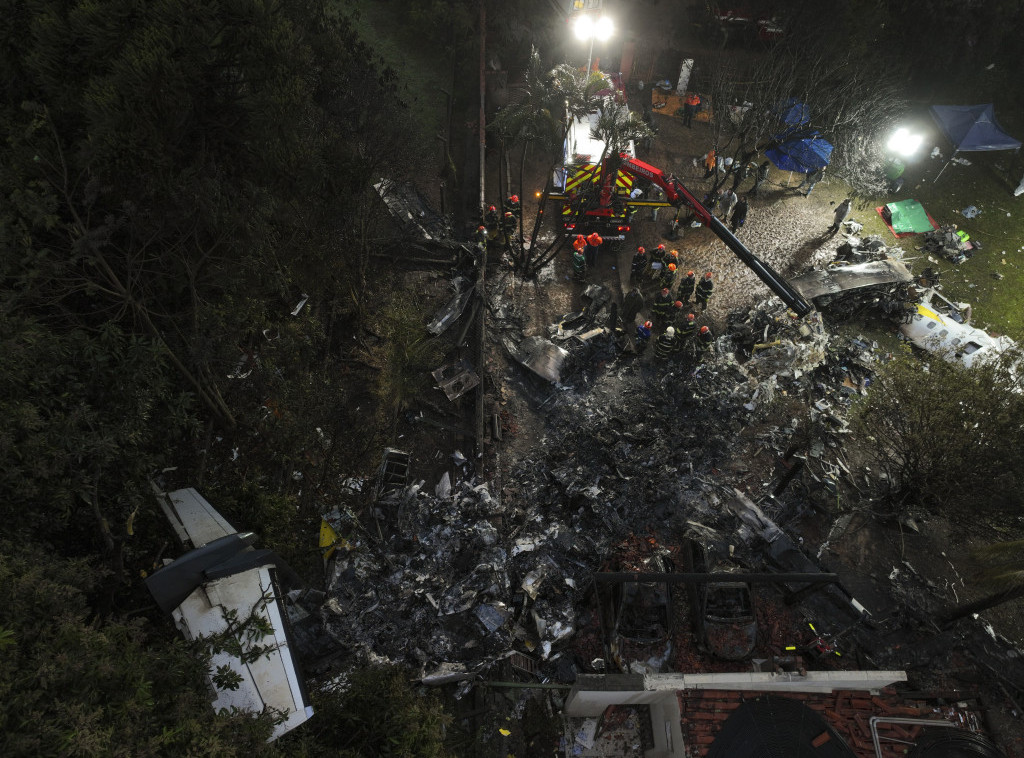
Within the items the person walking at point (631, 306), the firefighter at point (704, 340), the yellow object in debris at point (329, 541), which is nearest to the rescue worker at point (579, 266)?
the person walking at point (631, 306)

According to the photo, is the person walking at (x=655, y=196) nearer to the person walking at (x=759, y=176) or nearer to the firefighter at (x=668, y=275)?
the firefighter at (x=668, y=275)

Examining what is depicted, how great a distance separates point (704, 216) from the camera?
15703mm

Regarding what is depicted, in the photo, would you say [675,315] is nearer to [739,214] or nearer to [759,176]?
[739,214]

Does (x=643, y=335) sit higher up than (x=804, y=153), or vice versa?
(x=804, y=153)

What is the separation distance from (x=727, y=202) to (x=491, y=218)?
741cm

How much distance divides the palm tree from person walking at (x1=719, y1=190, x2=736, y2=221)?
11217 millimetres

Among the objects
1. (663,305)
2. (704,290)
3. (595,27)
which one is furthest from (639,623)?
(595,27)

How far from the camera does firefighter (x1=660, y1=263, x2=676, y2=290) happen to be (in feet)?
48.8

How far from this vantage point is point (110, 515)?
8.39 m

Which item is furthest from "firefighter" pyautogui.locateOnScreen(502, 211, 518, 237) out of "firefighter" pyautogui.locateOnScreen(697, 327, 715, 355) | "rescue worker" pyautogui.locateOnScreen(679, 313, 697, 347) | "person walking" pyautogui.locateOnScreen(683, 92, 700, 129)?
"person walking" pyautogui.locateOnScreen(683, 92, 700, 129)

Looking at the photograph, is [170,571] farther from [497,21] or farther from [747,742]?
[497,21]

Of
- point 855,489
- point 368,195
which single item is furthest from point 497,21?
point 855,489

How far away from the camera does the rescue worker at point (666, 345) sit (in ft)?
43.2

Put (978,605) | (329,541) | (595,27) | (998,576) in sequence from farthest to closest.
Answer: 1. (595,27)
2. (329,541)
3. (978,605)
4. (998,576)
